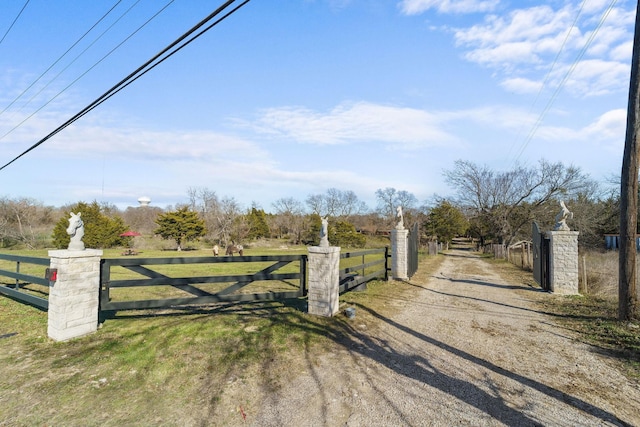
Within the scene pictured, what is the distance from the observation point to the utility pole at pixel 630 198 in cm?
653

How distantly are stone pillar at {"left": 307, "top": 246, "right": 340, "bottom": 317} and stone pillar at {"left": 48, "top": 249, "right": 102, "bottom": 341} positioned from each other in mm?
3597

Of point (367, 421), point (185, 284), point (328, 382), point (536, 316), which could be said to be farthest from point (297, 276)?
point (536, 316)

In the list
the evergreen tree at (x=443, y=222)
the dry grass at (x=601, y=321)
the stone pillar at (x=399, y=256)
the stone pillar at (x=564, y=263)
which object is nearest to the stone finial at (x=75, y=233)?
the dry grass at (x=601, y=321)

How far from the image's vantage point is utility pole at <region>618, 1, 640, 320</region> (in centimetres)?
653

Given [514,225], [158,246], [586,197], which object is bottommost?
[158,246]

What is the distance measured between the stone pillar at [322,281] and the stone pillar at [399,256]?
595cm

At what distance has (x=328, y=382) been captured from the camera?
12.5ft

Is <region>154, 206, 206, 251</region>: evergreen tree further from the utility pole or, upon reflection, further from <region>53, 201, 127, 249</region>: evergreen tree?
the utility pole

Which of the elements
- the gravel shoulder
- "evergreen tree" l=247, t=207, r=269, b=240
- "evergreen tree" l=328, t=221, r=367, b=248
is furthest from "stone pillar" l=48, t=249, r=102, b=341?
"evergreen tree" l=247, t=207, r=269, b=240

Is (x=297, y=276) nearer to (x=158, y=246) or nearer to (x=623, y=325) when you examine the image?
(x=623, y=325)

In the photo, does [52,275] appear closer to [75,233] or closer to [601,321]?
[75,233]

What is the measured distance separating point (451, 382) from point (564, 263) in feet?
26.9

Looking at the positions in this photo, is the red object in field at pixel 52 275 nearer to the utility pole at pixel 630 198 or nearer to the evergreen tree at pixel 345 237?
the utility pole at pixel 630 198

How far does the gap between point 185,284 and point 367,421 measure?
4251mm
